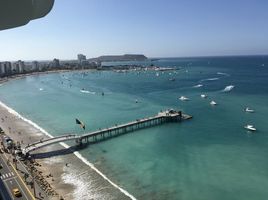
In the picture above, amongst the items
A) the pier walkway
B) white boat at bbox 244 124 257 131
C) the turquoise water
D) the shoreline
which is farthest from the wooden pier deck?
white boat at bbox 244 124 257 131

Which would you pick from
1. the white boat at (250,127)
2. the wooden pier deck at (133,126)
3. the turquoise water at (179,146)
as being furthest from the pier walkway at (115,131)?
the white boat at (250,127)

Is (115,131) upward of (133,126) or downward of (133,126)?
downward

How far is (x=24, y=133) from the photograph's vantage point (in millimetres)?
61219

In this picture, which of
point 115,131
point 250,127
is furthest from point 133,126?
point 250,127

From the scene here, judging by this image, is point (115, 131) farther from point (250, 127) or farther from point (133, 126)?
point (250, 127)

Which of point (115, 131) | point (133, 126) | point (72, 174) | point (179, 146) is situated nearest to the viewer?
point (72, 174)

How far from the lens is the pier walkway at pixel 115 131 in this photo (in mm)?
51213

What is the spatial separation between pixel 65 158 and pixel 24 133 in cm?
1812

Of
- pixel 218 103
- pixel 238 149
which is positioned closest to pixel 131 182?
pixel 238 149

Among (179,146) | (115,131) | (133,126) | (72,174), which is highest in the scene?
(133,126)

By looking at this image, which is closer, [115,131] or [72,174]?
[72,174]

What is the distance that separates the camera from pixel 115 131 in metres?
60.8

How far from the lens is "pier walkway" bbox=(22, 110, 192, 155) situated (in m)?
51.2

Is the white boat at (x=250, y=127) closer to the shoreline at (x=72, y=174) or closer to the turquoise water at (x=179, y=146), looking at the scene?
the turquoise water at (x=179, y=146)
